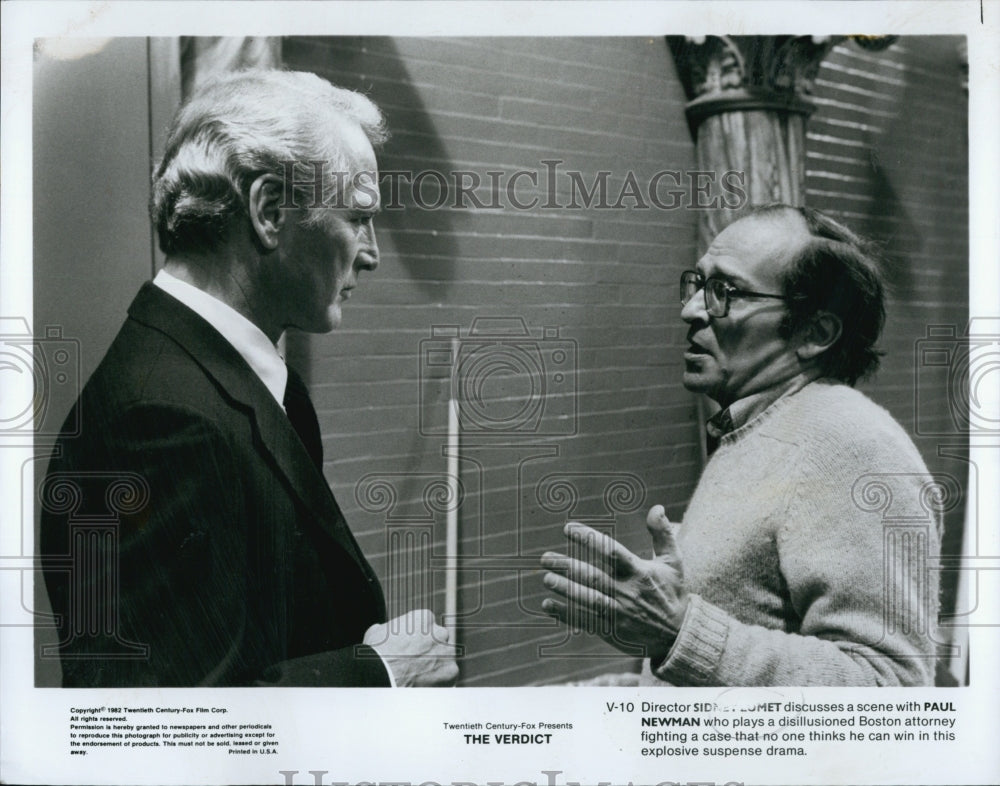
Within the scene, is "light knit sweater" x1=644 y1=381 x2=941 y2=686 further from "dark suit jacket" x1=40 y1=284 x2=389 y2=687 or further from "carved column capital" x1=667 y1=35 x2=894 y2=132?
"dark suit jacket" x1=40 y1=284 x2=389 y2=687

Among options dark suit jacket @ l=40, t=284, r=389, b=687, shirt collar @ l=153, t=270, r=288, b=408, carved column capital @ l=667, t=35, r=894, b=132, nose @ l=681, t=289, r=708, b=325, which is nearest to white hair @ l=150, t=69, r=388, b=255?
shirt collar @ l=153, t=270, r=288, b=408

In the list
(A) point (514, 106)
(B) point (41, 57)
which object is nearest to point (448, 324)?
(A) point (514, 106)

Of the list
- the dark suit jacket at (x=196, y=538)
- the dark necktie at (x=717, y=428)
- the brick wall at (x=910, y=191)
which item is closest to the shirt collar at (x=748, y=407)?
the dark necktie at (x=717, y=428)

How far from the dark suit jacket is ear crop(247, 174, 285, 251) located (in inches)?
12.9

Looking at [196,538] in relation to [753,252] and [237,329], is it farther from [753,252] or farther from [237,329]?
[753,252]

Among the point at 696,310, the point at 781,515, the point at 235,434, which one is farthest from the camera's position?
the point at 696,310

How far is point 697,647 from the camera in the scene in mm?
Result: 3293

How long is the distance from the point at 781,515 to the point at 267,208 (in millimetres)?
1861

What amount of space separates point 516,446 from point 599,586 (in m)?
0.52

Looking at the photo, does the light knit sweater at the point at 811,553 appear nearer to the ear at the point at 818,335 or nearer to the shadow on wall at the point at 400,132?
the ear at the point at 818,335

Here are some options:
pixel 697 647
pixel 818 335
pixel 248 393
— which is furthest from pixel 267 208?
pixel 697 647

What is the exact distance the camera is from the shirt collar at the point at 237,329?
126 inches

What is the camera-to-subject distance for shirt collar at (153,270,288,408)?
3199 mm

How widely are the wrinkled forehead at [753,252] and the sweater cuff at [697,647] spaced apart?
1.03m
